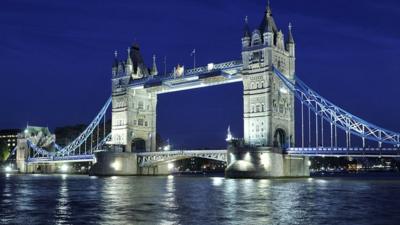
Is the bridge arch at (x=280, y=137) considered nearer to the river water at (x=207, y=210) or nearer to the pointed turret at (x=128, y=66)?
the pointed turret at (x=128, y=66)

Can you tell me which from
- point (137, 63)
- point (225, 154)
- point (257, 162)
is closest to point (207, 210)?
point (257, 162)

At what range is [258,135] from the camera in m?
66.9

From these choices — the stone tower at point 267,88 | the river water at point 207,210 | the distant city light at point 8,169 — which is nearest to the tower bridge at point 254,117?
the stone tower at point 267,88

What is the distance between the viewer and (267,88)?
66312 mm

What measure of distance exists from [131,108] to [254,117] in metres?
25.0

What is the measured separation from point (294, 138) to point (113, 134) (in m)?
30.1

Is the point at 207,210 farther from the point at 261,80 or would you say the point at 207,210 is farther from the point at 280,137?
the point at 280,137

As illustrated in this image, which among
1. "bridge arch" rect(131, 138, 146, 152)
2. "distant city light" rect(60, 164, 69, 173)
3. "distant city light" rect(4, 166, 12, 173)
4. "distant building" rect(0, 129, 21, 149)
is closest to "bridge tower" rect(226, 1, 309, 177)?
"bridge arch" rect(131, 138, 146, 152)

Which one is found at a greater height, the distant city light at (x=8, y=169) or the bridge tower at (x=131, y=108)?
the bridge tower at (x=131, y=108)

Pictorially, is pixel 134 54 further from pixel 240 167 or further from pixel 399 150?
pixel 399 150

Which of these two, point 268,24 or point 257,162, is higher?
point 268,24

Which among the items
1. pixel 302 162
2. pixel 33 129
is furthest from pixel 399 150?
pixel 33 129

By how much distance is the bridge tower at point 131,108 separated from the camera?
282 feet

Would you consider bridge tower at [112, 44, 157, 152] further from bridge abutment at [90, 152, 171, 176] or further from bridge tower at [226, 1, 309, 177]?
bridge tower at [226, 1, 309, 177]
